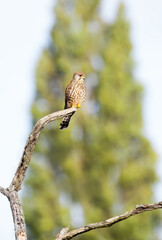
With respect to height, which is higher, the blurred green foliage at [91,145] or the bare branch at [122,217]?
the blurred green foliage at [91,145]

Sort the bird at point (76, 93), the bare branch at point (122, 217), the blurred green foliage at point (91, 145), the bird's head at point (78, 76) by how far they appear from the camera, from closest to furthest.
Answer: the bare branch at point (122, 217) → the bird at point (76, 93) → the bird's head at point (78, 76) → the blurred green foliage at point (91, 145)

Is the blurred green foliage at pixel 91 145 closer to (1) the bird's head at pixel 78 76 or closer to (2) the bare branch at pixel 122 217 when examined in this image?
(1) the bird's head at pixel 78 76

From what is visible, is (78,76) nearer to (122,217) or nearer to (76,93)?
(76,93)

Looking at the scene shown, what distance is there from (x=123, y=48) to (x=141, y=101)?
80.0 inches

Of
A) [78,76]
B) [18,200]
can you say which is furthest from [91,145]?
[18,200]

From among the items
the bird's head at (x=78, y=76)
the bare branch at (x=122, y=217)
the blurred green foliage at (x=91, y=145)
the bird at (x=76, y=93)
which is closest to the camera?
the bare branch at (x=122, y=217)

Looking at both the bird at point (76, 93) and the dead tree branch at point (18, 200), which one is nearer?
the dead tree branch at point (18, 200)

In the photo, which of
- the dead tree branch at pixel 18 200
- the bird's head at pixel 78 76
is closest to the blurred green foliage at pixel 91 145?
the bird's head at pixel 78 76

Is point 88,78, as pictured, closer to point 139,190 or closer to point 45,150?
point 45,150

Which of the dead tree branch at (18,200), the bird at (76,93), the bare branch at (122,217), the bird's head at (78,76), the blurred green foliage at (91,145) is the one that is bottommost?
the bare branch at (122,217)

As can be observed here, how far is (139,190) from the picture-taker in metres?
17.0

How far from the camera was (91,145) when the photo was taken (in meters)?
17.6

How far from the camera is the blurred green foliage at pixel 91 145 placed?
16609 mm

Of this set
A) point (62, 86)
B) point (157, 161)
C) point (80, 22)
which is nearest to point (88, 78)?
point (62, 86)
